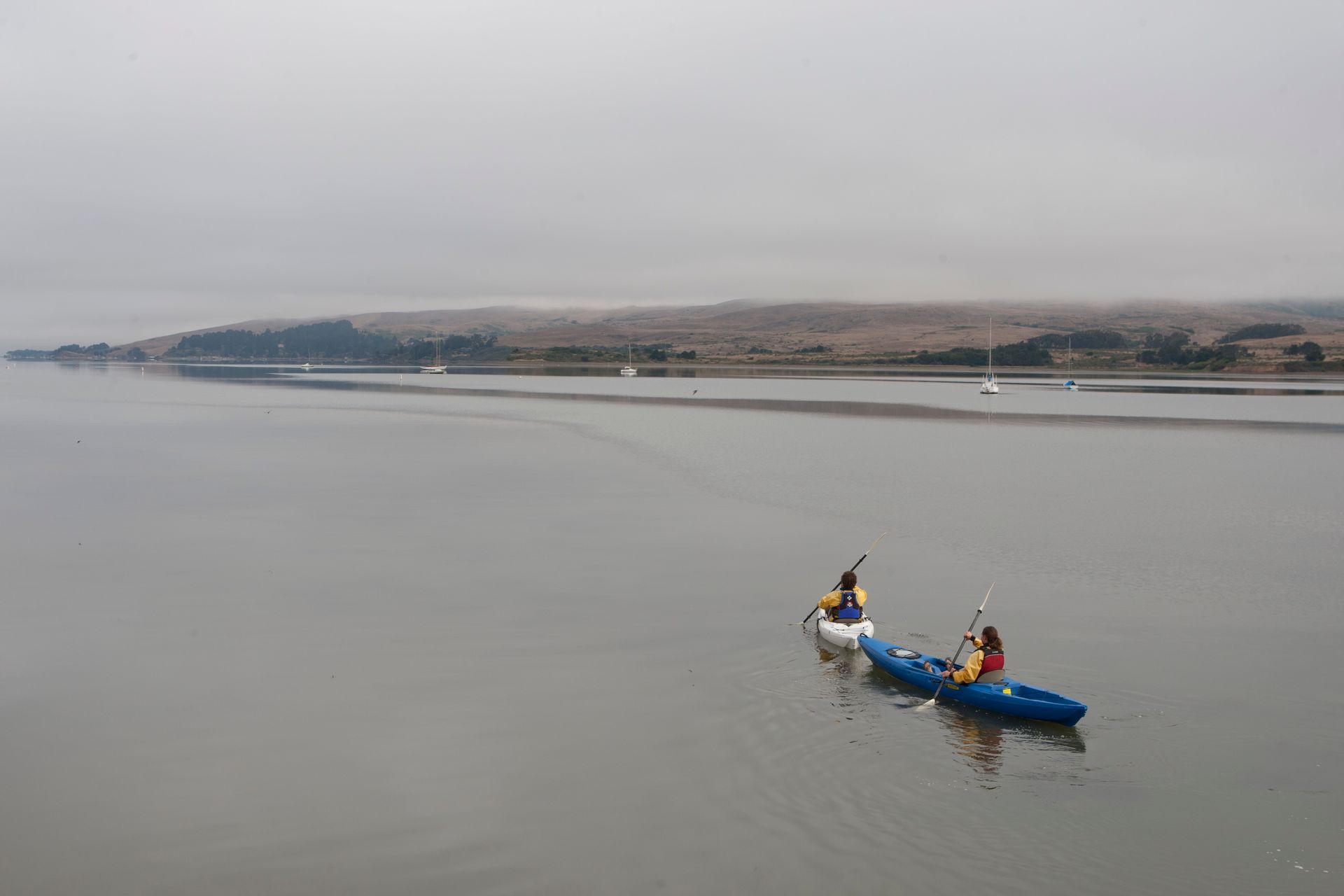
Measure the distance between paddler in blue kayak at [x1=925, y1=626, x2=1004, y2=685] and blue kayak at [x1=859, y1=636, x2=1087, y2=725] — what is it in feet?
0.34

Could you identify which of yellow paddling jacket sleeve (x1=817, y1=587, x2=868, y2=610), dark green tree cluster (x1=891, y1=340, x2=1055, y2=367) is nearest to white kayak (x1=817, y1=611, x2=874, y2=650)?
yellow paddling jacket sleeve (x1=817, y1=587, x2=868, y2=610)

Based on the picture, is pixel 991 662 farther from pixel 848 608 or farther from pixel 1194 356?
pixel 1194 356

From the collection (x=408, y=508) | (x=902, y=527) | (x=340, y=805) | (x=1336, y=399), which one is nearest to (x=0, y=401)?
(x=408, y=508)

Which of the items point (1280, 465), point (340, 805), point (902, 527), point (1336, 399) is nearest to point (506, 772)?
point (340, 805)

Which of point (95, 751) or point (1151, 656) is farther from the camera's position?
point (1151, 656)

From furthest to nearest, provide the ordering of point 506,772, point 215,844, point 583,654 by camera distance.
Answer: point 583,654, point 506,772, point 215,844

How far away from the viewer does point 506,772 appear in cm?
1134

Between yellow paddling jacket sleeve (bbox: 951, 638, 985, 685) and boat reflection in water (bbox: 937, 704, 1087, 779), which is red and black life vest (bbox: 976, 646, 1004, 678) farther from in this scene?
boat reflection in water (bbox: 937, 704, 1087, 779)

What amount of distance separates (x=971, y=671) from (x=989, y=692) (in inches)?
14.6

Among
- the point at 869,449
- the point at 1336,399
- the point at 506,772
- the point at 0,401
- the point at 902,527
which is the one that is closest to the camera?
the point at 506,772

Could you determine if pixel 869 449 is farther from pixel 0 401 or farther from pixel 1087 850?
pixel 0 401

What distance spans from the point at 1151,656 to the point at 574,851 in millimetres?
10375

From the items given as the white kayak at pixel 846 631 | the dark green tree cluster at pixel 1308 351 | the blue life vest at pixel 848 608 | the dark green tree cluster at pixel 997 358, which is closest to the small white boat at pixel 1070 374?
the dark green tree cluster at pixel 997 358

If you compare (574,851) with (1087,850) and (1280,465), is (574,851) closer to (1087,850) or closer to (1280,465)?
(1087,850)
